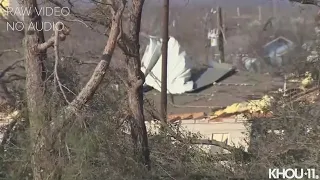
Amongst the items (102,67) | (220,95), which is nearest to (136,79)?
(102,67)

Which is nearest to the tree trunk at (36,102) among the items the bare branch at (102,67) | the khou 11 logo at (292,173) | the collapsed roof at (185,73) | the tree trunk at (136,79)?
the bare branch at (102,67)

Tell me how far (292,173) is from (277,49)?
1370 inches

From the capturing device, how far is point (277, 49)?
41.0 meters

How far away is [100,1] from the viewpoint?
7793mm

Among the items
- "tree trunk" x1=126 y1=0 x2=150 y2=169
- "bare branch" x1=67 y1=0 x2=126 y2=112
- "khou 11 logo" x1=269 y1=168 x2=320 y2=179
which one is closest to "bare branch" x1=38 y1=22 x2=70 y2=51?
"bare branch" x1=67 y1=0 x2=126 y2=112

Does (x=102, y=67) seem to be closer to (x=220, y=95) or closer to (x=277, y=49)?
(x=220, y=95)

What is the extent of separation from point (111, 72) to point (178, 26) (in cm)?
4058

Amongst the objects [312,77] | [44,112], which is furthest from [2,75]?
[312,77]

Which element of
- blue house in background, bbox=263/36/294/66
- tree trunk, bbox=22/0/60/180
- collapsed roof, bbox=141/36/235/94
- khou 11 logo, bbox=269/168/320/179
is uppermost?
blue house in background, bbox=263/36/294/66

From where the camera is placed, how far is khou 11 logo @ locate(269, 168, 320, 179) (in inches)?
265

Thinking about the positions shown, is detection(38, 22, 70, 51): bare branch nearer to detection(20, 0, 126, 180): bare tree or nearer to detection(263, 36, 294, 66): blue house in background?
detection(20, 0, 126, 180): bare tree

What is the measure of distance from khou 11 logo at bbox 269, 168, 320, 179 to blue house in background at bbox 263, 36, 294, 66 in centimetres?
2955

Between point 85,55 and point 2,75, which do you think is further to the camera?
point 85,55

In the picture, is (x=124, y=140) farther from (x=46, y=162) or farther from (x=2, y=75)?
(x=2, y=75)
